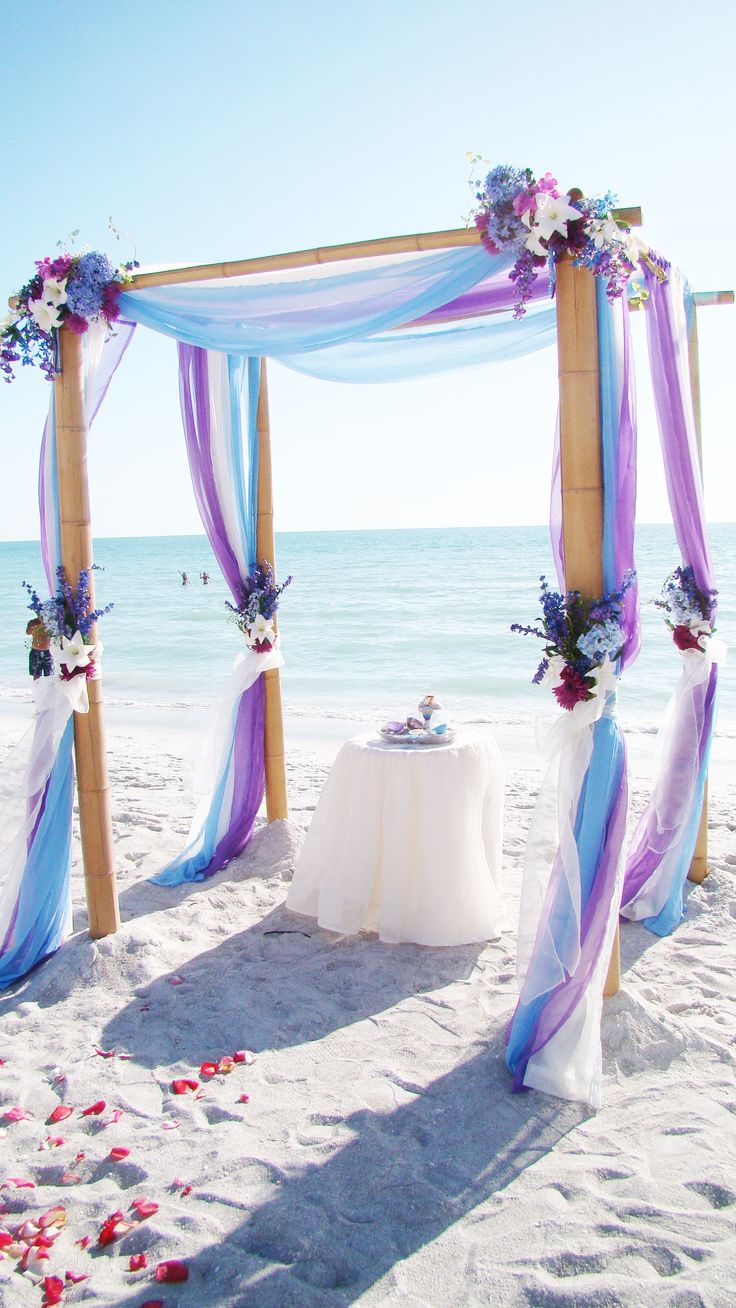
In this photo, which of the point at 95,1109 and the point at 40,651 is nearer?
the point at 95,1109

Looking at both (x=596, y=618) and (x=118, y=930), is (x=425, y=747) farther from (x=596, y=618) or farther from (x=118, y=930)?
(x=118, y=930)

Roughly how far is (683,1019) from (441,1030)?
82 cm

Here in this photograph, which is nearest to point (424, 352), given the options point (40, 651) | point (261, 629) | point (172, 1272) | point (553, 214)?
point (553, 214)

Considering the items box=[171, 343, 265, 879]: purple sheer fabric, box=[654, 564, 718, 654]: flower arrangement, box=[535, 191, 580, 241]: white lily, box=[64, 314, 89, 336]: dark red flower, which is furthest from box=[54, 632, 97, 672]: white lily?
box=[654, 564, 718, 654]: flower arrangement

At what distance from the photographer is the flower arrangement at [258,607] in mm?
4652

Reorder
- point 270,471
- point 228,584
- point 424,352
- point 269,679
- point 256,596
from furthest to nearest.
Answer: point 269,679 → point 270,471 → point 256,596 → point 228,584 → point 424,352

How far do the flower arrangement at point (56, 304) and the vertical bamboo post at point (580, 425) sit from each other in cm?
178

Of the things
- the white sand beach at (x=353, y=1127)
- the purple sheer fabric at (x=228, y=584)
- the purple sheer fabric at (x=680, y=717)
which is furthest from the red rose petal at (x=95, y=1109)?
the purple sheer fabric at (x=680, y=717)

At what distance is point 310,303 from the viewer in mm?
3305

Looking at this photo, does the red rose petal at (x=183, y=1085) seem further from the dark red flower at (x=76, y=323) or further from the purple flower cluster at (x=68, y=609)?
the dark red flower at (x=76, y=323)

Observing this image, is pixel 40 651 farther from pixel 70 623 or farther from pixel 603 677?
pixel 603 677

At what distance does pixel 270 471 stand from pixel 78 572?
142 centimetres

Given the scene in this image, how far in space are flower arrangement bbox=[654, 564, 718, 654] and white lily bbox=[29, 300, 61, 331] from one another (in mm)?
2777

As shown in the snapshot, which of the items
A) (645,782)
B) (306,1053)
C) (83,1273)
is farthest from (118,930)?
(645,782)
